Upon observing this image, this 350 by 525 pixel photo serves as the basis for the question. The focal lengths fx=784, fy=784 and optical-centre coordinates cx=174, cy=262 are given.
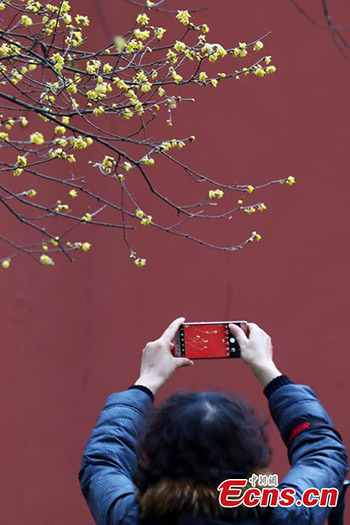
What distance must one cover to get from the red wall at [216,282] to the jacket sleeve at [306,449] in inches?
124

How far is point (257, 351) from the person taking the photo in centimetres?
180

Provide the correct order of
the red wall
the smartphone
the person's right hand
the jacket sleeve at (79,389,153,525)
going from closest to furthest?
1. the jacket sleeve at (79,389,153,525)
2. the person's right hand
3. the smartphone
4. the red wall

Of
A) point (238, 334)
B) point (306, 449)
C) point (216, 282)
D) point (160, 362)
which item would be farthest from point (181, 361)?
point (216, 282)

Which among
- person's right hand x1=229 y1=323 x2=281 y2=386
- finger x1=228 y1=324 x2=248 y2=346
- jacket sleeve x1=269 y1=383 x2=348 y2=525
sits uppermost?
finger x1=228 y1=324 x2=248 y2=346

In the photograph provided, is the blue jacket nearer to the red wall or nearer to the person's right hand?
the person's right hand

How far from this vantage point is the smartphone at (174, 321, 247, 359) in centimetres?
195

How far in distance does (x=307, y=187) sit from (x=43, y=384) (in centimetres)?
211

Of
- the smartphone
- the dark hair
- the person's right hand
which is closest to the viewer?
the dark hair

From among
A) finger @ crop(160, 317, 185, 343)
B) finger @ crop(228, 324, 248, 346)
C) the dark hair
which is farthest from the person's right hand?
the dark hair

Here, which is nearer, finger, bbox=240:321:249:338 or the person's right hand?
the person's right hand

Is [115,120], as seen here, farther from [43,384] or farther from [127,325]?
[43,384]

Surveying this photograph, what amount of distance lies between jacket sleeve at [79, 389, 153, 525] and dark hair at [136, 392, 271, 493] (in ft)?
0.23

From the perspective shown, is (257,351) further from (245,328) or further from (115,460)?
(115,460)

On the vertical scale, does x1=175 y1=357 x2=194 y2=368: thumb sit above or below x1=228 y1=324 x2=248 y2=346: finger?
below
